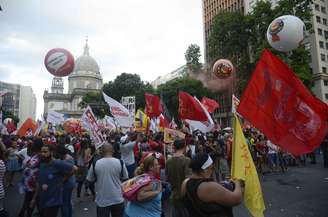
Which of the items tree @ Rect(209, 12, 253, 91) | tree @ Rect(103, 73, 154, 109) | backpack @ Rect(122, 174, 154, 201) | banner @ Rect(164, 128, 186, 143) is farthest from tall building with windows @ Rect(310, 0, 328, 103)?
backpack @ Rect(122, 174, 154, 201)

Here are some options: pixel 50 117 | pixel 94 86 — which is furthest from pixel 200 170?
pixel 94 86

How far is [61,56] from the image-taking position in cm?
1179

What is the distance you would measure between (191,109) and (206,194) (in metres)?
6.73

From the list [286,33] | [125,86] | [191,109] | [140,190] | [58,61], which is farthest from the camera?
[125,86]

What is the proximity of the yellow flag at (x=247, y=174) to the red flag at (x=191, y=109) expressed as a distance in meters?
5.71

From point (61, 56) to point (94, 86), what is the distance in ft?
278

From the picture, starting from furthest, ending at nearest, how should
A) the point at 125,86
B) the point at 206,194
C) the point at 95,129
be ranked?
the point at 125,86 → the point at 95,129 → the point at 206,194

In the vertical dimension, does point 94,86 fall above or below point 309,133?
above

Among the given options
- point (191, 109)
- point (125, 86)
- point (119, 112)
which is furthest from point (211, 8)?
point (191, 109)

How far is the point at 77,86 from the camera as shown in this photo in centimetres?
9331

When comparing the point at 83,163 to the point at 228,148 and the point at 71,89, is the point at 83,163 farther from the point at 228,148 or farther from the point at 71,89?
the point at 71,89

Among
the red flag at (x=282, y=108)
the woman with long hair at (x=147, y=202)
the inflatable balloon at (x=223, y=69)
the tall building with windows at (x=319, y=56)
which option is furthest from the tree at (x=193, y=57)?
the woman with long hair at (x=147, y=202)

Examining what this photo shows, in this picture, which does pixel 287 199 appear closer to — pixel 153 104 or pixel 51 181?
pixel 51 181

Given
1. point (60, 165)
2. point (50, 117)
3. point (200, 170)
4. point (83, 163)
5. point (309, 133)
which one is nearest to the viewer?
point (200, 170)
